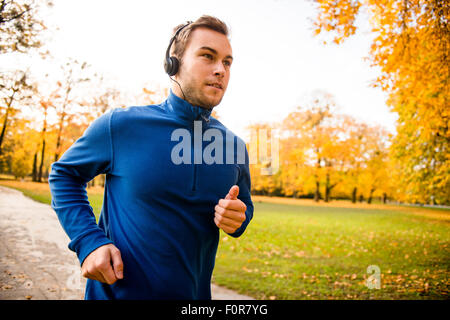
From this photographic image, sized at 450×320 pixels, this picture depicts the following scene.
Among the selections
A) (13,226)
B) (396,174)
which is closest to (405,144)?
(396,174)

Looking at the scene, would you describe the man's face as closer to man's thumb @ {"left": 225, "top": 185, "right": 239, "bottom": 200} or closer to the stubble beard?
the stubble beard

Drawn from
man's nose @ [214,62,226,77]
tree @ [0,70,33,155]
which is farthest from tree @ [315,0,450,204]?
tree @ [0,70,33,155]

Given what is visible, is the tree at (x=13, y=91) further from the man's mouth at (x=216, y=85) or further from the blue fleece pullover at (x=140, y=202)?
the man's mouth at (x=216, y=85)

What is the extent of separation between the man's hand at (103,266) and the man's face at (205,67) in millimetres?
813

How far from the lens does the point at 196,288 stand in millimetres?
1236

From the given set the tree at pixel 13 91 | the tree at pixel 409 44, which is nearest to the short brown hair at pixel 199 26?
the tree at pixel 409 44

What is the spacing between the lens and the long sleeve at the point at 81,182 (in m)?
1.01

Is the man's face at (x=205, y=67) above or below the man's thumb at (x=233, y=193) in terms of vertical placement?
above

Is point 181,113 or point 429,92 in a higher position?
point 429,92

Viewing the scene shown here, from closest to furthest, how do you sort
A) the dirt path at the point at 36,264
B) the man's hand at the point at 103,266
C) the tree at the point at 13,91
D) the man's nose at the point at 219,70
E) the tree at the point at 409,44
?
the man's hand at the point at 103,266 < the man's nose at the point at 219,70 < the dirt path at the point at 36,264 < the tree at the point at 409,44 < the tree at the point at 13,91

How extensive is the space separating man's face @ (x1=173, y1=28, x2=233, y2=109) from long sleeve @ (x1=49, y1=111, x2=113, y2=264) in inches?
16.7

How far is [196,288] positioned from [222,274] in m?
4.40

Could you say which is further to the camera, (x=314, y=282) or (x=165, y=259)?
(x=314, y=282)
